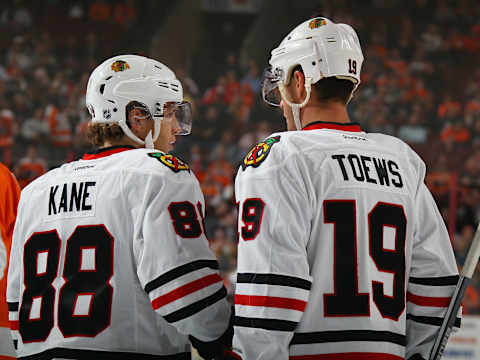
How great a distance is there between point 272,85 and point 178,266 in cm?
65

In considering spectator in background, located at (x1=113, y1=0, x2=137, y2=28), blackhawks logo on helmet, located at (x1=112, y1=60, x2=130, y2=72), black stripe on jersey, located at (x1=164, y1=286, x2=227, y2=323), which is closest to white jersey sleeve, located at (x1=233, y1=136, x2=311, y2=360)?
black stripe on jersey, located at (x1=164, y1=286, x2=227, y2=323)

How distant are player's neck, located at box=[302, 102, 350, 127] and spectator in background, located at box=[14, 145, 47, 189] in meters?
5.38

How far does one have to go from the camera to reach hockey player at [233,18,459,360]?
1799 millimetres

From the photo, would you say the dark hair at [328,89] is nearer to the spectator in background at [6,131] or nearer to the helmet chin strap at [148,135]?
the helmet chin strap at [148,135]

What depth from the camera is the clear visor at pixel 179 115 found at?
2344 mm

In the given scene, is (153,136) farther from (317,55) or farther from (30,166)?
(30,166)

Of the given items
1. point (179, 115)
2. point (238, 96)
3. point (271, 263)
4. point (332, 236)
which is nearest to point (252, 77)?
point (238, 96)

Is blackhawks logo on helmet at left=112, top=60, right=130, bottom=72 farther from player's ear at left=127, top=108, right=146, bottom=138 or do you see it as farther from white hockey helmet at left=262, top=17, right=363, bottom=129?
white hockey helmet at left=262, top=17, right=363, bottom=129

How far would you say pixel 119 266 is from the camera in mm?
1972

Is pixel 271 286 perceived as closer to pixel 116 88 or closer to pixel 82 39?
pixel 116 88

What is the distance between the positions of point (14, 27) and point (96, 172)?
10.2m

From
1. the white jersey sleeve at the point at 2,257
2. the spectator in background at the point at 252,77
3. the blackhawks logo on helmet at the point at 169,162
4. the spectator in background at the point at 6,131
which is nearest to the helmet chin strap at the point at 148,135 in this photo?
the blackhawks logo on helmet at the point at 169,162

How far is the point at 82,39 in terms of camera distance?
38.4ft

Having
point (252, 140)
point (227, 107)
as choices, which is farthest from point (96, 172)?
→ point (227, 107)
